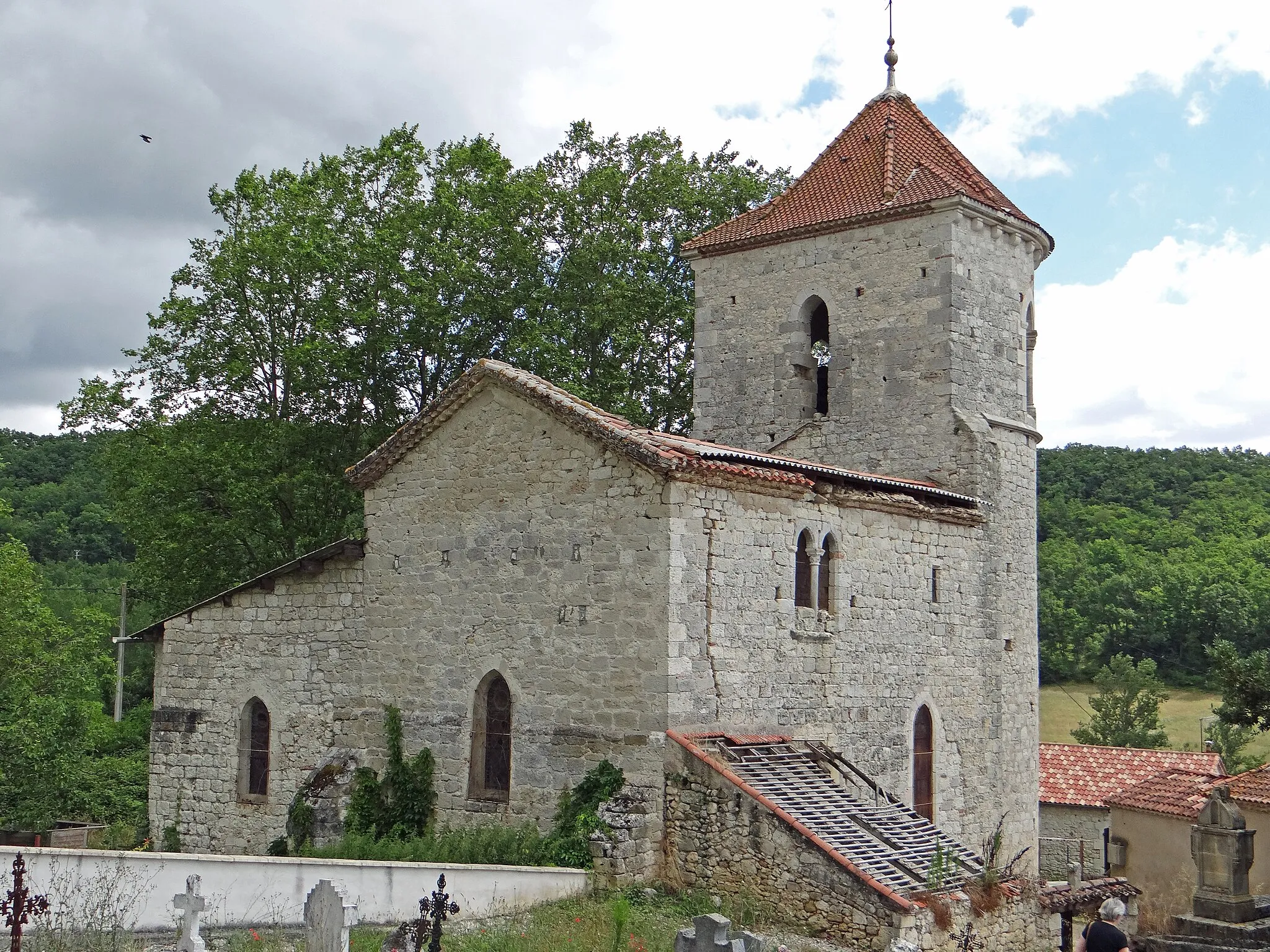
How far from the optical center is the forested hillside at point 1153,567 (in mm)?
50062

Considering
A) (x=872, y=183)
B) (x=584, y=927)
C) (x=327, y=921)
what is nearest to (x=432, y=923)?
(x=327, y=921)

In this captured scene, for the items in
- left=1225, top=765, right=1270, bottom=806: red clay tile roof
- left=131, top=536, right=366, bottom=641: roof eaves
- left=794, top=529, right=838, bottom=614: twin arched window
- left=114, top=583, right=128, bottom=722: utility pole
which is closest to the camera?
left=794, top=529, right=838, bottom=614: twin arched window

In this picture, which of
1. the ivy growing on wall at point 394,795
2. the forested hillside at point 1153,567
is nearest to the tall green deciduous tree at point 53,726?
the ivy growing on wall at point 394,795

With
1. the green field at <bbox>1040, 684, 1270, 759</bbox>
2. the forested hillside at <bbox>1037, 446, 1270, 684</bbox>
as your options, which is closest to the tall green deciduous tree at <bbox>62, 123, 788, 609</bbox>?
the green field at <bbox>1040, 684, 1270, 759</bbox>

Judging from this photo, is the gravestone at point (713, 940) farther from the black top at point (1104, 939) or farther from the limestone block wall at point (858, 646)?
the limestone block wall at point (858, 646)

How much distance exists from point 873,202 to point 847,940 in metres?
11.5

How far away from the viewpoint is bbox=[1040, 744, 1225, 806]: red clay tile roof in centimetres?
2639

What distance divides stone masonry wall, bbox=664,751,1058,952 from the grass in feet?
0.89

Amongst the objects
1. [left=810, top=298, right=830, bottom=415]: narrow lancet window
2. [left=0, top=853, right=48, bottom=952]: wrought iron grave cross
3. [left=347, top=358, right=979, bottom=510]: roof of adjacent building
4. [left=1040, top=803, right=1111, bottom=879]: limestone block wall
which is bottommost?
[left=1040, top=803, right=1111, bottom=879]: limestone block wall

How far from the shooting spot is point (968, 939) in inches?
437

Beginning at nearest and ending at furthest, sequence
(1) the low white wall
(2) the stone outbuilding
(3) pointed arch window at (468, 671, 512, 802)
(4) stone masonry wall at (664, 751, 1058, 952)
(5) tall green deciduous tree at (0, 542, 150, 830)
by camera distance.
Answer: (1) the low white wall
(4) stone masonry wall at (664, 751, 1058, 952)
(3) pointed arch window at (468, 671, 512, 802)
(5) tall green deciduous tree at (0, 542, 150, 830)
(2) the stone outbuilding

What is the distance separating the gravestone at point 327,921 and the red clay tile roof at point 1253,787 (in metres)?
A: 15.2

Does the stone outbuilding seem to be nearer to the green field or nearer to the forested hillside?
the green field

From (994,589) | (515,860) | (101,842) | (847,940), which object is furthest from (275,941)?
(994,589)
